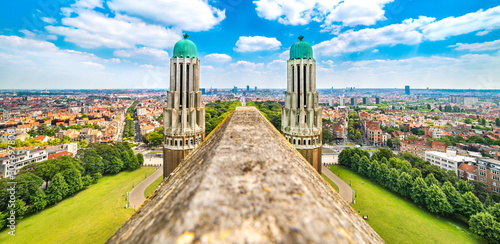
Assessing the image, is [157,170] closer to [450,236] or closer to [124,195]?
[124,195]

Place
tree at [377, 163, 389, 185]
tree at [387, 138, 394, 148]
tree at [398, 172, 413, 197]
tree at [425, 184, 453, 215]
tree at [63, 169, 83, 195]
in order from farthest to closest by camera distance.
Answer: tree at [387, 138, 394, 148], tree at [377, 163, 389, 185], tree at [63, 169, 83, 195], tree at [398, 172, 413, 197], tree at [425, 184, 453, 215]

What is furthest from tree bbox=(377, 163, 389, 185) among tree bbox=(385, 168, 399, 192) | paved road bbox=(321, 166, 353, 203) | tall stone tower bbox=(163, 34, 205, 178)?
tall stone tower bbox=(163, 34, 205, 178)

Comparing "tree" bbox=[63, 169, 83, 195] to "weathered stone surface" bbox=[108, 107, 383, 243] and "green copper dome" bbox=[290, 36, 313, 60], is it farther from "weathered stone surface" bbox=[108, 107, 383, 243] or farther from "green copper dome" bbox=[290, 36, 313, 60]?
"weathered stone surface" bbox=[108, 107, 383, 243]

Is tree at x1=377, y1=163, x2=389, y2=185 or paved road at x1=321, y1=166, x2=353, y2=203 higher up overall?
tree at x1=377, y1=163, x2=389, y2=185

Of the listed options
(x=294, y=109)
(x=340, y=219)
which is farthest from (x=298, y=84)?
(x=340, y=219)

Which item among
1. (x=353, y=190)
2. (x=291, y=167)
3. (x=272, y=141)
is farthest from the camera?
(x=353, y=190)

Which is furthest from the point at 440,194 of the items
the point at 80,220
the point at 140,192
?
the point at 80,220

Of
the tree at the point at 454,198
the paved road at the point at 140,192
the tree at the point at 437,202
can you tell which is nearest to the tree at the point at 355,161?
the tree at the point at 437,202

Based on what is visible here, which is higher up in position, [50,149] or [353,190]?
[50,149]

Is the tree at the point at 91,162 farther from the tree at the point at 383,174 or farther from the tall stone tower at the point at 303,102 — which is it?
the tree at the point at 383,174
